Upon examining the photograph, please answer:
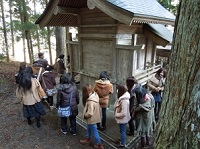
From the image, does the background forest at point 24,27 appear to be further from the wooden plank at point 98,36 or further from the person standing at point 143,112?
the person standing at point 143,112

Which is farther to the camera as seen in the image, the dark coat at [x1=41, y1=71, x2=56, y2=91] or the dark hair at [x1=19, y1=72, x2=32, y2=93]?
the dark coat at [x1=41, y1=71, x2=56, y2=91]

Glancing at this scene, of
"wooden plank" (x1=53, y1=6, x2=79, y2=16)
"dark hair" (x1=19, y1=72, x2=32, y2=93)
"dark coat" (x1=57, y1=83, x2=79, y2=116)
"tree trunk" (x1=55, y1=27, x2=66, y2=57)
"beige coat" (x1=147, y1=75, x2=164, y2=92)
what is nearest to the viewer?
"dark coat" (x1=57, y1=83, x2=79, y2=116)

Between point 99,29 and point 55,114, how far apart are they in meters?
3.58

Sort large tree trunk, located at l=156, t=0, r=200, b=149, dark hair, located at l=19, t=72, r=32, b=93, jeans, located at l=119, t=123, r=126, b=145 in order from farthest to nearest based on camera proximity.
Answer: dark hair, located at l=19, t=72, r=32, b=93 < jeans, located at l=119, t=123, r=126, b=145 < large tree trunk, located at l=156, t=0, r=200, b=149

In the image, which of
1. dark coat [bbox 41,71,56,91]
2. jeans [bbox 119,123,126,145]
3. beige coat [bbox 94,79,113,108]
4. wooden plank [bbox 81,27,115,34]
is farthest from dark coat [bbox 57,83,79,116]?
wooden plank [bbox 81,27,115,34]

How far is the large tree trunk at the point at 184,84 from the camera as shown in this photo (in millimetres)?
1181

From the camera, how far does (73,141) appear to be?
4449 millimetres

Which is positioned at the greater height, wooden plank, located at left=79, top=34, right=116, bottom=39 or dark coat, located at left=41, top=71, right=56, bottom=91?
wooden plank, located at left=79, top=34, right=116, bottom=39

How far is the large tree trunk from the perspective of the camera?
1181 mm

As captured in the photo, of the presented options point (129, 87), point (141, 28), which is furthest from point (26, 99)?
point (141, 28)

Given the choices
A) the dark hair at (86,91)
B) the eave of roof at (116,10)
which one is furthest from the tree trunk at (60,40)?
the dark hair at (86,91)

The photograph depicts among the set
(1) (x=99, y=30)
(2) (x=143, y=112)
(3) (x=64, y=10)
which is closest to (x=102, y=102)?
(2) (x=143, y=112)

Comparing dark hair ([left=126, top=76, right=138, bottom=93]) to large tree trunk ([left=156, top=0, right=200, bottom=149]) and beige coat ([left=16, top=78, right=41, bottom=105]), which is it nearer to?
beige coat ([left=16, top=78, right=41, bottom=105])

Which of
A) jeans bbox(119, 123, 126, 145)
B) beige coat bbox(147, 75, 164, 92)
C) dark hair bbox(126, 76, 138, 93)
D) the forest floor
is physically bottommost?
the forest floor
